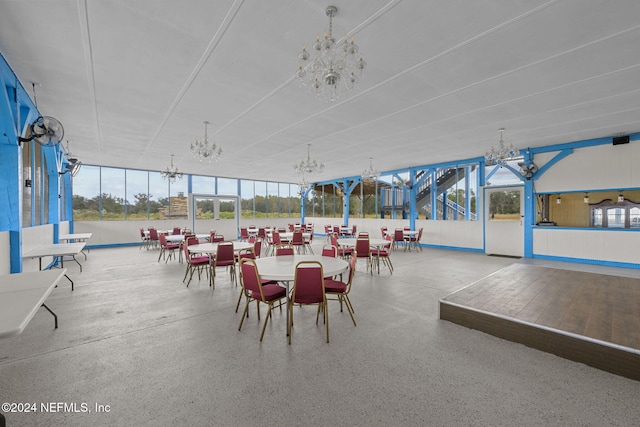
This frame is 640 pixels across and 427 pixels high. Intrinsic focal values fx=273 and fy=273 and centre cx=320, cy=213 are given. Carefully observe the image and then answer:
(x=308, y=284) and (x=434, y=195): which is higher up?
(x=434, y=195)

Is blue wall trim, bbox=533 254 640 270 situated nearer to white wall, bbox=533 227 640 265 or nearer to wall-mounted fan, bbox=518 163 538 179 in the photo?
white wall, bbox=533 227 640 265

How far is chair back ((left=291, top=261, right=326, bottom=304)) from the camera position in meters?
2.73

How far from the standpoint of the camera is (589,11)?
240 cm

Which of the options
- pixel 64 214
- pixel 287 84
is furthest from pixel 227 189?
pixel 287 84

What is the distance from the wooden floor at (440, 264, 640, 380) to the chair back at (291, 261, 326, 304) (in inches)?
63.9

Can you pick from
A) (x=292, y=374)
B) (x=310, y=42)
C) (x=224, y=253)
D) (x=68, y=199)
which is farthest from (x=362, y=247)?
(x=68, y=199)

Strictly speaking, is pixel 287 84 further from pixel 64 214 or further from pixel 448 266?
pixel 64 214

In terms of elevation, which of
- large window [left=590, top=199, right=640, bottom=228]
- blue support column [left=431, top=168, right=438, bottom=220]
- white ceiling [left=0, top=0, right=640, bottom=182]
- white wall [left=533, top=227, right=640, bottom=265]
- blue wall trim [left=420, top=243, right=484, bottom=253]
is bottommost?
blue wall trim [left=420, top=243, right=484, bottom=253]

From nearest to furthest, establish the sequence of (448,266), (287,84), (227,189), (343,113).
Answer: (287,84), (343,113), (448,266), (227,189)

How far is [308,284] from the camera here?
276 centimetres

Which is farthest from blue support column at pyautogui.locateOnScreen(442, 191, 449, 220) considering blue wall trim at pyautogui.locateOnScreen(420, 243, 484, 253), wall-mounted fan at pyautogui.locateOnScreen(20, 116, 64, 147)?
wall-mounted fan at pyautogui.locateOnScreen(20, 116, 64, 147)

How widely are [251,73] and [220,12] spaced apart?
1084 millimetres

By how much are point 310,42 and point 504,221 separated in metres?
8.13

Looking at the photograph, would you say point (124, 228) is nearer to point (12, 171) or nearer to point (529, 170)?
point (12, 171)
